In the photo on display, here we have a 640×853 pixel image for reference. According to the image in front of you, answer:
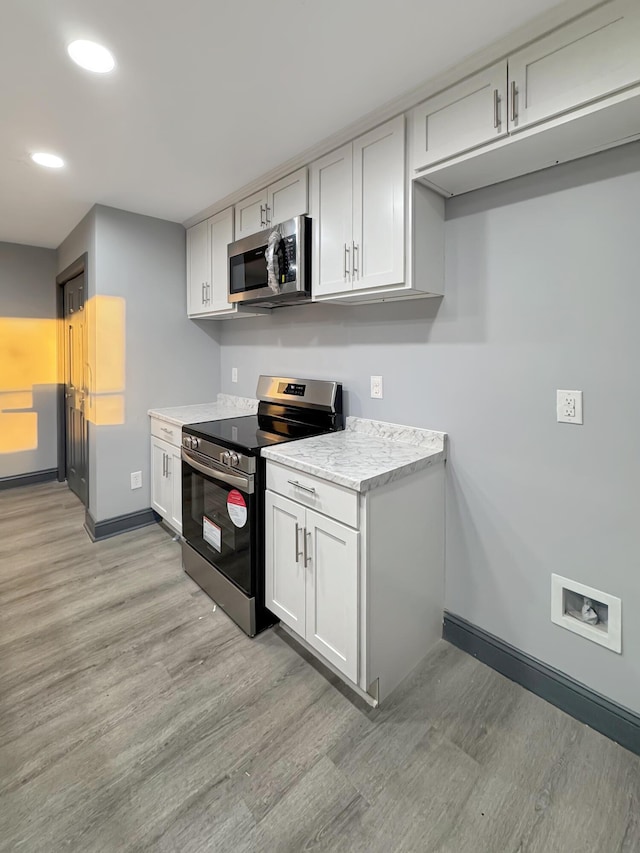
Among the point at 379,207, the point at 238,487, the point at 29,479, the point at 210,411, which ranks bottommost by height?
the point at 29,479

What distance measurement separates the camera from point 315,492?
5.70ft

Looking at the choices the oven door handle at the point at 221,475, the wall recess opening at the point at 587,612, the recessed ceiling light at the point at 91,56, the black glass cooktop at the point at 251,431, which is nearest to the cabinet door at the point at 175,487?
the oven door handle at the point at 221,475

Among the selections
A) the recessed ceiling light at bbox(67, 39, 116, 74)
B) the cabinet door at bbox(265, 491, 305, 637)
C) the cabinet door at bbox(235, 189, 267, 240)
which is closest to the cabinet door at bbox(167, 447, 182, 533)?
the cabinet door at bbox(265, 491, 305, 637)

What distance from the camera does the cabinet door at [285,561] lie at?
184 cm

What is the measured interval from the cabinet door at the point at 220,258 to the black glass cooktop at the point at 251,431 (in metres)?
0.84

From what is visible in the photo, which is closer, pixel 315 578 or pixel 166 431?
pixel 315 578

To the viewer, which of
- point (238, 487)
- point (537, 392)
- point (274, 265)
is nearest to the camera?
point (537, 392)

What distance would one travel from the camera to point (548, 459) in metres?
1.68

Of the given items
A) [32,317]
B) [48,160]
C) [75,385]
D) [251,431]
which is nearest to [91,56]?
[48,160]

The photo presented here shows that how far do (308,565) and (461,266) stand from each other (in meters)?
1.49

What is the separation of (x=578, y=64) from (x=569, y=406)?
1089 millimetres

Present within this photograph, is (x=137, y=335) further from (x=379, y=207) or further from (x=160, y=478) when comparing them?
(x=379, y=207)

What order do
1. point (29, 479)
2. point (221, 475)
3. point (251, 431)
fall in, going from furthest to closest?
1. point (29, 479)
2. point (251, 431)
3. point (221, 475)

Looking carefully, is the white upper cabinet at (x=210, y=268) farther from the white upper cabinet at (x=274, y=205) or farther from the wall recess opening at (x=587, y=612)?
the wall recess opening at (x=587, y=612)
